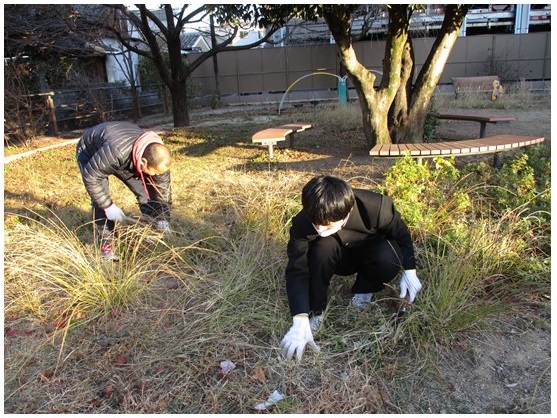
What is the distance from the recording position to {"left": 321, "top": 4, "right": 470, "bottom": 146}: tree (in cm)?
542

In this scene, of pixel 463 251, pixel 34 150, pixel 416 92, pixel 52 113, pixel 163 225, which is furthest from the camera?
pixel 52 113

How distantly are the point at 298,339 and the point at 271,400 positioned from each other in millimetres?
276

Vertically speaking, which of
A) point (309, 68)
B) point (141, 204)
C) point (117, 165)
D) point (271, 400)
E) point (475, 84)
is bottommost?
point (271, 400)

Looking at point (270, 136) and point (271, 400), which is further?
point (270, 136)

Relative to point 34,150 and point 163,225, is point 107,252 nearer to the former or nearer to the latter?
point 163,225

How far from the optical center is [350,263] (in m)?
2.30

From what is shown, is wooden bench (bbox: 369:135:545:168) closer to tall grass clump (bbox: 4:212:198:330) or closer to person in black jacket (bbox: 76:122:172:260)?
person in black jacket (bbox: 76:122:172:260)

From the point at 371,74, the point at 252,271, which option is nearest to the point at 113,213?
the point at 252,271

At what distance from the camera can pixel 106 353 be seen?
2.09m

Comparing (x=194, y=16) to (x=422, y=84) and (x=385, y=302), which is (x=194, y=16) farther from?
(x=385, y=302)

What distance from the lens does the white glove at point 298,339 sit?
1.95 metres

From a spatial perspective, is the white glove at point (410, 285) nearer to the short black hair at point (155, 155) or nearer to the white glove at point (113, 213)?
the short black hair at point (155, 155)

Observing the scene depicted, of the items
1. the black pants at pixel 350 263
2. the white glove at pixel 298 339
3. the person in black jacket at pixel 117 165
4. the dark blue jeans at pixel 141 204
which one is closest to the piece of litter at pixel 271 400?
the white glove at pixel 298 339

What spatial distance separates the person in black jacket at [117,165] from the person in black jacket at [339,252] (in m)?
1.24
